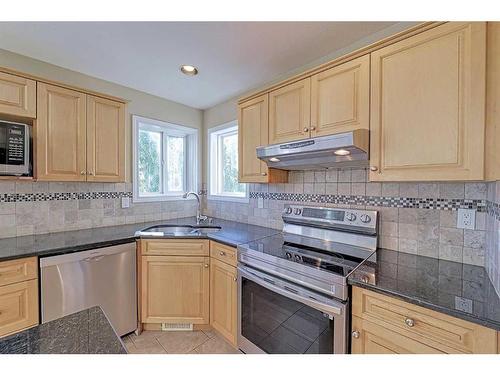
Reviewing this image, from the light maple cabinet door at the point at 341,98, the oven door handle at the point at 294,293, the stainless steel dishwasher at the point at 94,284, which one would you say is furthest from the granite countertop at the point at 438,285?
the stainless steel dishwasher at the point at 94,284

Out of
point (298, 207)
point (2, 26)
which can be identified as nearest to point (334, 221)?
point (298, 207)

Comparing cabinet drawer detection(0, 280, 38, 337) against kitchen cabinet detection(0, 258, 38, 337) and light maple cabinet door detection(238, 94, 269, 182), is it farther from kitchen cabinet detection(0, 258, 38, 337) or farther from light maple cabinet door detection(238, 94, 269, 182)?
light maple cabinet door detection(238, 94, 269, 182)

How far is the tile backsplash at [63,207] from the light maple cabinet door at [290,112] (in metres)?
1.74

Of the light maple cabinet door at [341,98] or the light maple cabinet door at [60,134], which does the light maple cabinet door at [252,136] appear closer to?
the light maple cabinet door at [341,98]

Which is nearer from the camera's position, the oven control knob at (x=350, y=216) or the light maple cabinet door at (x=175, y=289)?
the oven control knob at (x=350, y=216)

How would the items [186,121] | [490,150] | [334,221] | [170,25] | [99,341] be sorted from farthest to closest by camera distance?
[186,121], [334,221], [170,25], [490,150], [99,341]

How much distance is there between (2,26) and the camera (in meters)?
1.61

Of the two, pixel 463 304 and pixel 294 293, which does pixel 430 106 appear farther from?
pixel 294 293

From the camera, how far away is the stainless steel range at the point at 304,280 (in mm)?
1280

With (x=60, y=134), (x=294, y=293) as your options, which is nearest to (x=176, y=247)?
(x=294, y=293)

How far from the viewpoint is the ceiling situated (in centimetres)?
160
